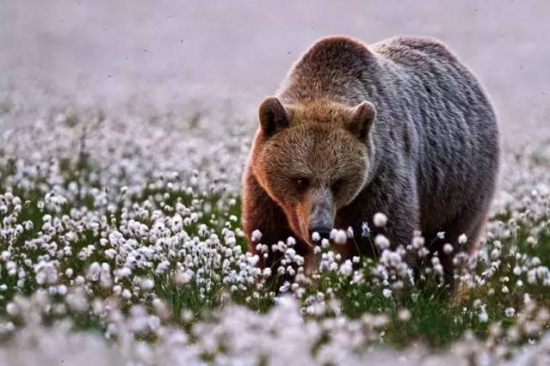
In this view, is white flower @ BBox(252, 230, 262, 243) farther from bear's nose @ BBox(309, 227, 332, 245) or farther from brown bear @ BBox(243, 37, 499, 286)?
bear's nose @ BBox(309, 227, 332, 245)

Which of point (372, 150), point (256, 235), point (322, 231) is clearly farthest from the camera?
point (372, 150)

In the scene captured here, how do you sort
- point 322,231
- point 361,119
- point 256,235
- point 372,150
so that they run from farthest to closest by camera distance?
point 372,150
point 361,119
point 256,235
point 322,231

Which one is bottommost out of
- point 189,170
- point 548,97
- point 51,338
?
point 548,97

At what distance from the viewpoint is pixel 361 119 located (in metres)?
7.22

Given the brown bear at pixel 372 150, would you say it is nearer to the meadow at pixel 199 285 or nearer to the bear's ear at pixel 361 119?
the bear's ear at pixel 361 119

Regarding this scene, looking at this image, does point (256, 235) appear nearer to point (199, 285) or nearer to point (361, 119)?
point (199, 285)

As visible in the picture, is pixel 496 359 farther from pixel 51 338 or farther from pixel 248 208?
pixel 248 208

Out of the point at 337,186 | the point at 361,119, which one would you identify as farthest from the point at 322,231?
the point at 361,119

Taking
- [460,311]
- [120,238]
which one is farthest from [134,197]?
[460,311]

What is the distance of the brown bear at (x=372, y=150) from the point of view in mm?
7129

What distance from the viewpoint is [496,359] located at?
15.6 ft

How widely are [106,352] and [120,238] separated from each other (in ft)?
6.87

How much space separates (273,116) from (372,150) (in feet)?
2.33

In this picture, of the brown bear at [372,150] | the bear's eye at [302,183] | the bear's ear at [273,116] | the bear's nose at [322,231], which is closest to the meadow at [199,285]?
the bear's nose at [322,231]
